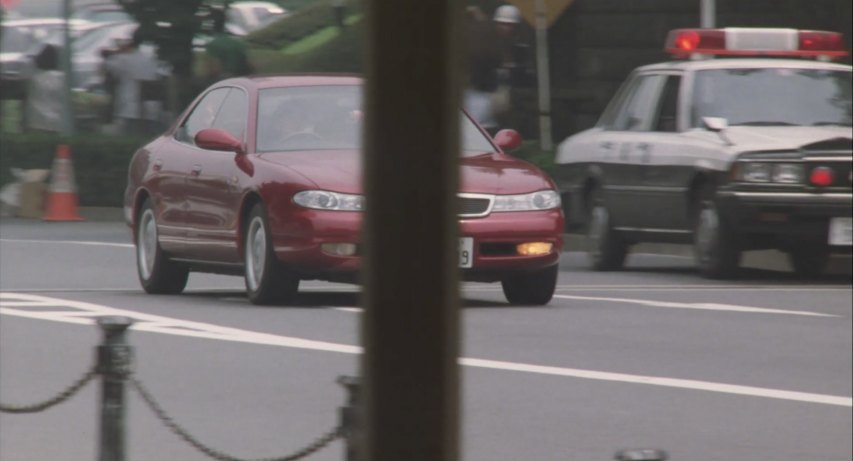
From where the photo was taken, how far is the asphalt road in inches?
286

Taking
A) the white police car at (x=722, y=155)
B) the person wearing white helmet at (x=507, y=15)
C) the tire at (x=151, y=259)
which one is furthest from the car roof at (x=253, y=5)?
the white police car at (x=722, y=155)

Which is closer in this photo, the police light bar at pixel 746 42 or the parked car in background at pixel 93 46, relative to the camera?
the parked car in background at pixel 93 46

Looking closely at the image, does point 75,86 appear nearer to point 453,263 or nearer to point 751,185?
point 453,263

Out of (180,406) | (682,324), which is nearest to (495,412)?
(180,406)

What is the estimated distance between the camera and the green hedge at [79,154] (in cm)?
Answer: 652

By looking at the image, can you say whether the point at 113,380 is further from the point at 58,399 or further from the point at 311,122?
the point at 311,122

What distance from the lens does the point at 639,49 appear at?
13.6 metres

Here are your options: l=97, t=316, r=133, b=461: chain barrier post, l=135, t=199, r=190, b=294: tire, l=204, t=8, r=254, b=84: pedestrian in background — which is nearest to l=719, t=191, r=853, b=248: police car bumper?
l=135, t=199, r=190, b=294: tire

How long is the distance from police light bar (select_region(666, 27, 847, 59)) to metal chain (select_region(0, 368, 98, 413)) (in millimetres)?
8263

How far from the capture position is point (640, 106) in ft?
45.3

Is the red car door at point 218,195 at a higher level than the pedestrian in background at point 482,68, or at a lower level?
lower

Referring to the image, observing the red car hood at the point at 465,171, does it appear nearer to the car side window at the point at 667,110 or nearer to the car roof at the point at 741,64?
the car side window at the point at 667,110

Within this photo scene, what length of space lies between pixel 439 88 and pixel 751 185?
11446mm

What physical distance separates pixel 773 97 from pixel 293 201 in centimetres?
406
